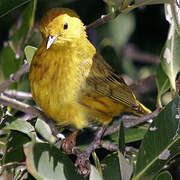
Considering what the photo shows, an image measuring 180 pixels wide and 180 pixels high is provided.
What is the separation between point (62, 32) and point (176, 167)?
4.88 feet

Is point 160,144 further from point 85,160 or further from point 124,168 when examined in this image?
point 85,160

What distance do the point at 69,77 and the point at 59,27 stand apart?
1.45ft

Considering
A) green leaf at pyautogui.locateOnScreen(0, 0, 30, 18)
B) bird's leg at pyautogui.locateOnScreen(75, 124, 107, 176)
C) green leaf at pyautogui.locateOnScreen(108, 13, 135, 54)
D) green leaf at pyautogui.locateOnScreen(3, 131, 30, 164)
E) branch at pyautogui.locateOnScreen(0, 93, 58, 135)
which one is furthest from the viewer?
green leaf at pyautogui.locateOnScreen(108, 13, 135, 54)

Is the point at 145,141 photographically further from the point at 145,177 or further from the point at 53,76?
the point at 53,76

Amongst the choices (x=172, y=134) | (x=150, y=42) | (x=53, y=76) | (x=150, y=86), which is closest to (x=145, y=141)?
(x=172, y=134)

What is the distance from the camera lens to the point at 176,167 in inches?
131

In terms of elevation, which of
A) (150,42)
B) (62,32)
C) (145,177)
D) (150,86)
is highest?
(62,32)

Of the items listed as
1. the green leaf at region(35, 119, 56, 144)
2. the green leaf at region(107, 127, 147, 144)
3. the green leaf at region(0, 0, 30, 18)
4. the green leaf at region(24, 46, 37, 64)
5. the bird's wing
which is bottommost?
the green leaf at region(107, 127, 147, 144)

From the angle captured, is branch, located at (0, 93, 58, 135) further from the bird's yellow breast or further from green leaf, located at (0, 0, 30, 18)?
green leaf, located at (0, 0, 30, 18)

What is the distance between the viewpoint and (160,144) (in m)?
2.42

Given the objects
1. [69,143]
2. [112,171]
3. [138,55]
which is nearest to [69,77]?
[69,143]

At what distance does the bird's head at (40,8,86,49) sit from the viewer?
3.39 meters

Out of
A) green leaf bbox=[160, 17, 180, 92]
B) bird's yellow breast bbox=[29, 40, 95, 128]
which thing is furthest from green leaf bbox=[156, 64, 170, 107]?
bird's yellow breast bbox=[29, 40, 95, 128]

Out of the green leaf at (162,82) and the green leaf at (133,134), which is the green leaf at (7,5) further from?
the green leaf at (133,134)
